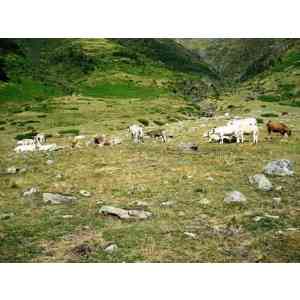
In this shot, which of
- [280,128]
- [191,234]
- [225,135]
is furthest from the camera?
[280,128]

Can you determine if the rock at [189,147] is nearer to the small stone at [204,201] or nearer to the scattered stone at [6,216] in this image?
the small stone at [204,201]

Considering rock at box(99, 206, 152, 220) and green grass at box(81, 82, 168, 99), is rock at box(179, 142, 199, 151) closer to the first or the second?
rock at box(99, 206, 152, 220)

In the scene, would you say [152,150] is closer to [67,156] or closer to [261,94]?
[67,156]

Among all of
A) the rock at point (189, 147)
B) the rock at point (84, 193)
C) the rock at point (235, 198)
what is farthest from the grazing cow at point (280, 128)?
the rock at point (84, 193)

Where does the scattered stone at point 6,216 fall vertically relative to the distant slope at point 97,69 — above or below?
below

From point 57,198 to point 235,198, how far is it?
4822mm

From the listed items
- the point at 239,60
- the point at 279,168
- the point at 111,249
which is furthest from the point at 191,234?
the point at 239,60

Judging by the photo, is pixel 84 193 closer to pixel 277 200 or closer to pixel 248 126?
pixel 277 200

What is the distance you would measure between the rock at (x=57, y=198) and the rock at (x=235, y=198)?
418cm

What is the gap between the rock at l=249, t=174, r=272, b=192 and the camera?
538 inches

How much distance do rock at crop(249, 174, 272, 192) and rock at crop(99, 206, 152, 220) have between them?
3543 millimetres

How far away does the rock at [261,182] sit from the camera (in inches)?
538

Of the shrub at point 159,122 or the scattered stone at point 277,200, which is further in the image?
the shrub at point 159,122

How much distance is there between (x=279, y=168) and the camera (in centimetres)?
1512
